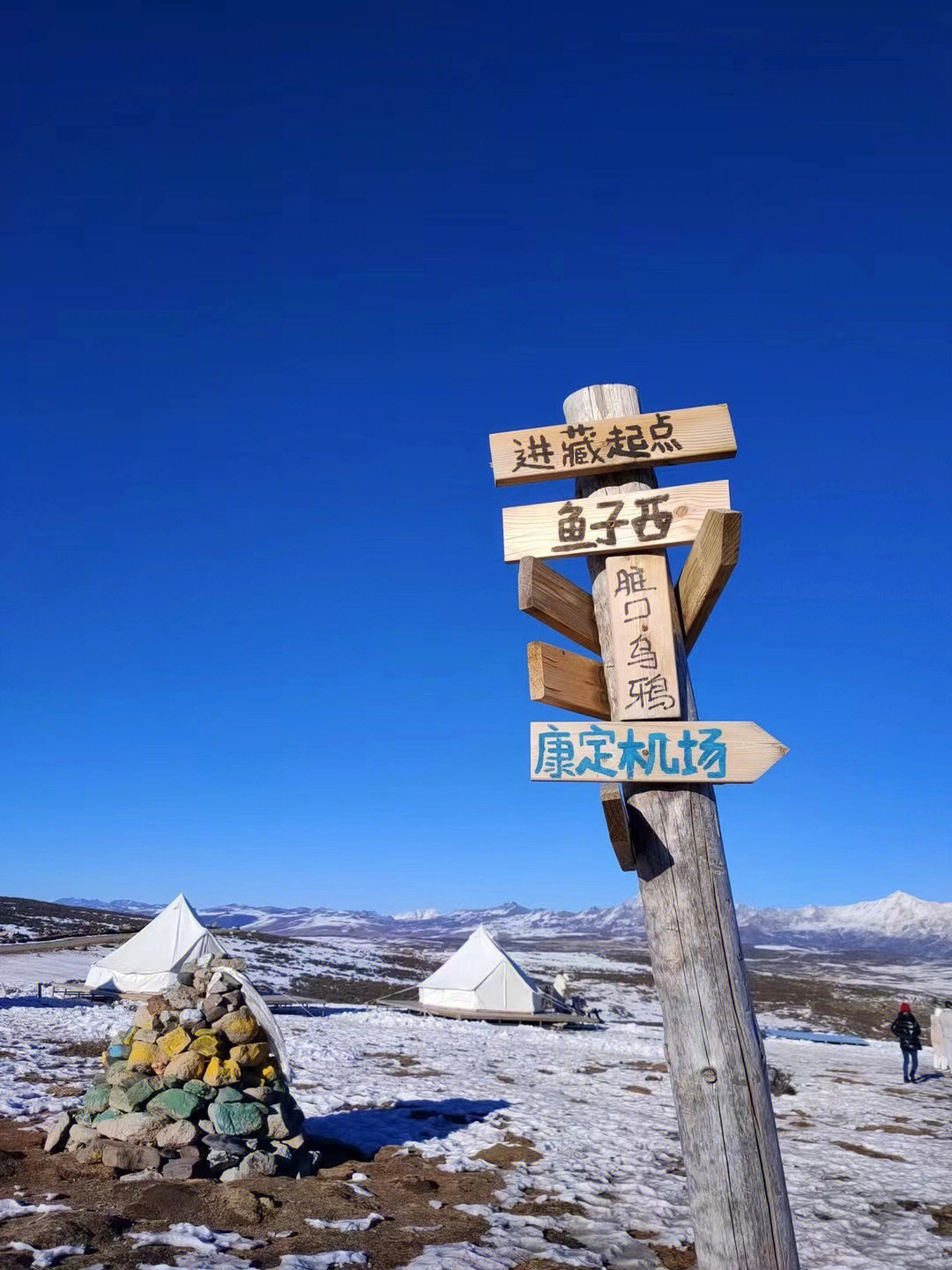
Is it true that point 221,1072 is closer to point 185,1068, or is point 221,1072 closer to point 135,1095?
point 185,1068

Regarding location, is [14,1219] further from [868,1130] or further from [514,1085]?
[868,1130]

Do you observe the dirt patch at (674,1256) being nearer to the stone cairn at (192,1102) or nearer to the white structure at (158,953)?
the stone cairn at (192,1102)

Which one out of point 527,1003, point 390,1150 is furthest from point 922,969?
point 390,1150

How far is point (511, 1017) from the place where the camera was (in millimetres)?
24672

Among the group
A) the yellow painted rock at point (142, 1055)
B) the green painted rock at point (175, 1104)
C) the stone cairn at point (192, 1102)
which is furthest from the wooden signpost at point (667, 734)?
the yellow painted rock at point (142, 1055)

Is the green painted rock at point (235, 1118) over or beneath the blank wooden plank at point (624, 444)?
beneath

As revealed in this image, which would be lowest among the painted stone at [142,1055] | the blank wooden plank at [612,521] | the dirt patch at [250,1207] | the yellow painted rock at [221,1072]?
the dirt patch at [250,1207]

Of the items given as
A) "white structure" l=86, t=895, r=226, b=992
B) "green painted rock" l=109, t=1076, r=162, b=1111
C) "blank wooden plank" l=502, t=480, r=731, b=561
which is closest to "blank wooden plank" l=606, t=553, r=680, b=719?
"blank wooden plank" l=502, t=480, r=731, b=561

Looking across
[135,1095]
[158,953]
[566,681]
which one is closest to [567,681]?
[566,681]

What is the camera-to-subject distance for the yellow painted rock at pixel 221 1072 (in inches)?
341

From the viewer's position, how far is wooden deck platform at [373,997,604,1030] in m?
24.7

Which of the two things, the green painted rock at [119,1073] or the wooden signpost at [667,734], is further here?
the green painted rock at [119,1073]

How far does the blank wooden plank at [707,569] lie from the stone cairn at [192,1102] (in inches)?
279

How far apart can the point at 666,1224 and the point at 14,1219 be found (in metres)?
5.50
